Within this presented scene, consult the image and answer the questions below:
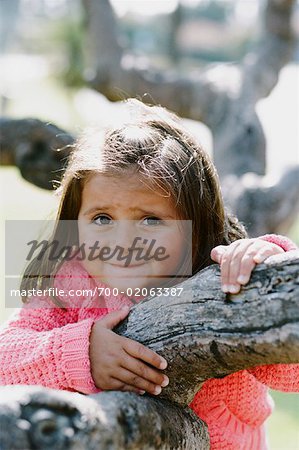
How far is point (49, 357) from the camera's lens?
1299mm

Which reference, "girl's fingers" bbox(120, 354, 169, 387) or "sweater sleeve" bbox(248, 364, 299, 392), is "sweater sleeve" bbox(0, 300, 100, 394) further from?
"sweater sleeve" bbox(248, 364, 299, 392)

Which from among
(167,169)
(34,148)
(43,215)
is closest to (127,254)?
(167,169)

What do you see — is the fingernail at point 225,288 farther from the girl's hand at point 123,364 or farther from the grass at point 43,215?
the grass at point 43,215

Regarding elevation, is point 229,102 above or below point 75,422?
below

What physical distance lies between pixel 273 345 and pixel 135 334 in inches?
11.2

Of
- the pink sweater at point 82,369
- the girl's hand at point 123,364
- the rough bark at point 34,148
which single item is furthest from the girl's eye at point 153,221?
the rough bark at point 34,148

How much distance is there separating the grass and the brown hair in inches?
9.9

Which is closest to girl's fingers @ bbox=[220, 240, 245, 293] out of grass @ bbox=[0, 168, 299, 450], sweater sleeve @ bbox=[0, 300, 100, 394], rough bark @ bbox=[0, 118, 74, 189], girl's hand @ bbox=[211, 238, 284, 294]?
girl's hand @ bbox=[211, 238, 284, 294]

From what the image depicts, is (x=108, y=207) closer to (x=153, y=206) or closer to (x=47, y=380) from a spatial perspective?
(x=153, y=206)

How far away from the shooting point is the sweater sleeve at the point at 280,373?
131 centimetres

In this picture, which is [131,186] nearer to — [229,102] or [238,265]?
[238,265]

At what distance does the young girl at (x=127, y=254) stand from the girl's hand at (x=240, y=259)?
139 mm

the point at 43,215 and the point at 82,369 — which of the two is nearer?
the point at 82,369

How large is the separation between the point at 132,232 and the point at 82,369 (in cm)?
32
